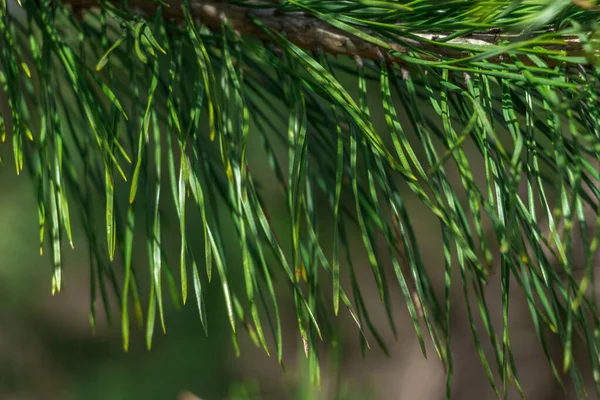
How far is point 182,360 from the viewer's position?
1553 millimetres

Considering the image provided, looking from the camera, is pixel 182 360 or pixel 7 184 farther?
pixel 182 360

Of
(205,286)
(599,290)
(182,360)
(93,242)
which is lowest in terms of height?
(182,360)

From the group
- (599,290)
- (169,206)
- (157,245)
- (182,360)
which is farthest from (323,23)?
(182,360)

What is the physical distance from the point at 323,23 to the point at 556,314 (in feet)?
0.56

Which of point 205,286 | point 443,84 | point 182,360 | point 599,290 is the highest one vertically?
point 443,84

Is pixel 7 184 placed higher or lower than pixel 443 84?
lower

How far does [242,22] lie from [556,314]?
0.20 meters

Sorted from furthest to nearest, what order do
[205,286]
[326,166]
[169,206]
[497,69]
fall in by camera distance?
[205,286]
[169,206]
[326,166]
[497,69]

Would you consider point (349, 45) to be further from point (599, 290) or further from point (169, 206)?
point (599, 290)

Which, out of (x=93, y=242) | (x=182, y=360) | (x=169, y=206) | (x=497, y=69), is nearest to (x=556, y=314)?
(x=497, y=69)

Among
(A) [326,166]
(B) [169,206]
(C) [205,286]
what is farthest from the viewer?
(C) [205,286]

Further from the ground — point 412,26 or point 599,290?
point 412,26

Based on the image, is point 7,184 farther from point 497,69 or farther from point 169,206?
point 497,69

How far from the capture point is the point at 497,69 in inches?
11.2
